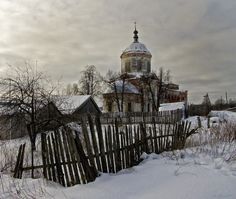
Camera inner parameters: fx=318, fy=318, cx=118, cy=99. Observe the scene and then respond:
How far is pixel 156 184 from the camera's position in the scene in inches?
236

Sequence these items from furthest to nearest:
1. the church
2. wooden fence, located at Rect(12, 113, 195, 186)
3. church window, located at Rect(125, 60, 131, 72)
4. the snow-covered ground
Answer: church window, located at Rect(125, 60, 131, 72) → the church → wooden fence, located at Rect(12, 113, 195, 186) → the snow-covered ground

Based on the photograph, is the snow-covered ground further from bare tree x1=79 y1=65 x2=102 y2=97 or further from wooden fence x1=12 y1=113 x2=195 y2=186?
bare tree x1=79 y1=65 x2=102 y2=97

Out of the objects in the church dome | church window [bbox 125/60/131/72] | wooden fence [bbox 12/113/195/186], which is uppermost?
A: the church dome

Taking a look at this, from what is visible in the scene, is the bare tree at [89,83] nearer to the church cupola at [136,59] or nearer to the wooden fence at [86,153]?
the church cupola at [136,59]

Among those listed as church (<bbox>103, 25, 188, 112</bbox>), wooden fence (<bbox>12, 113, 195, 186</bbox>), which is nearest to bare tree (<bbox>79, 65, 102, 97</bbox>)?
church (<bbox>103, 25, 188, 112</bbox>)

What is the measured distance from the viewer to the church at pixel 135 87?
176 feet

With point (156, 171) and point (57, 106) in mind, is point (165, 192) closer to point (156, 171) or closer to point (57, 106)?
point (156, 171)

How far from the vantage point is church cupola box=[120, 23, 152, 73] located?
194 feet

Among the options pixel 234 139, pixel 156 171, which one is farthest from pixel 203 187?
pixel 234 139

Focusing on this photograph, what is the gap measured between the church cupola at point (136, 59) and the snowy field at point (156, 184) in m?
51.4

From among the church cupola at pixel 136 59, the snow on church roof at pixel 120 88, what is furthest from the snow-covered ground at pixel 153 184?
the church cupola at pixel 136 59

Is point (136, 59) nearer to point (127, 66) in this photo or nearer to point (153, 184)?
point (127, 66)

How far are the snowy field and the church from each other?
44505mm

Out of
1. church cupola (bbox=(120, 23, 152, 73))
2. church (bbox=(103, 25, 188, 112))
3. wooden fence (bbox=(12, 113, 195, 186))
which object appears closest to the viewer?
wooden fence (bbox=(12, 113, 195, 186))
